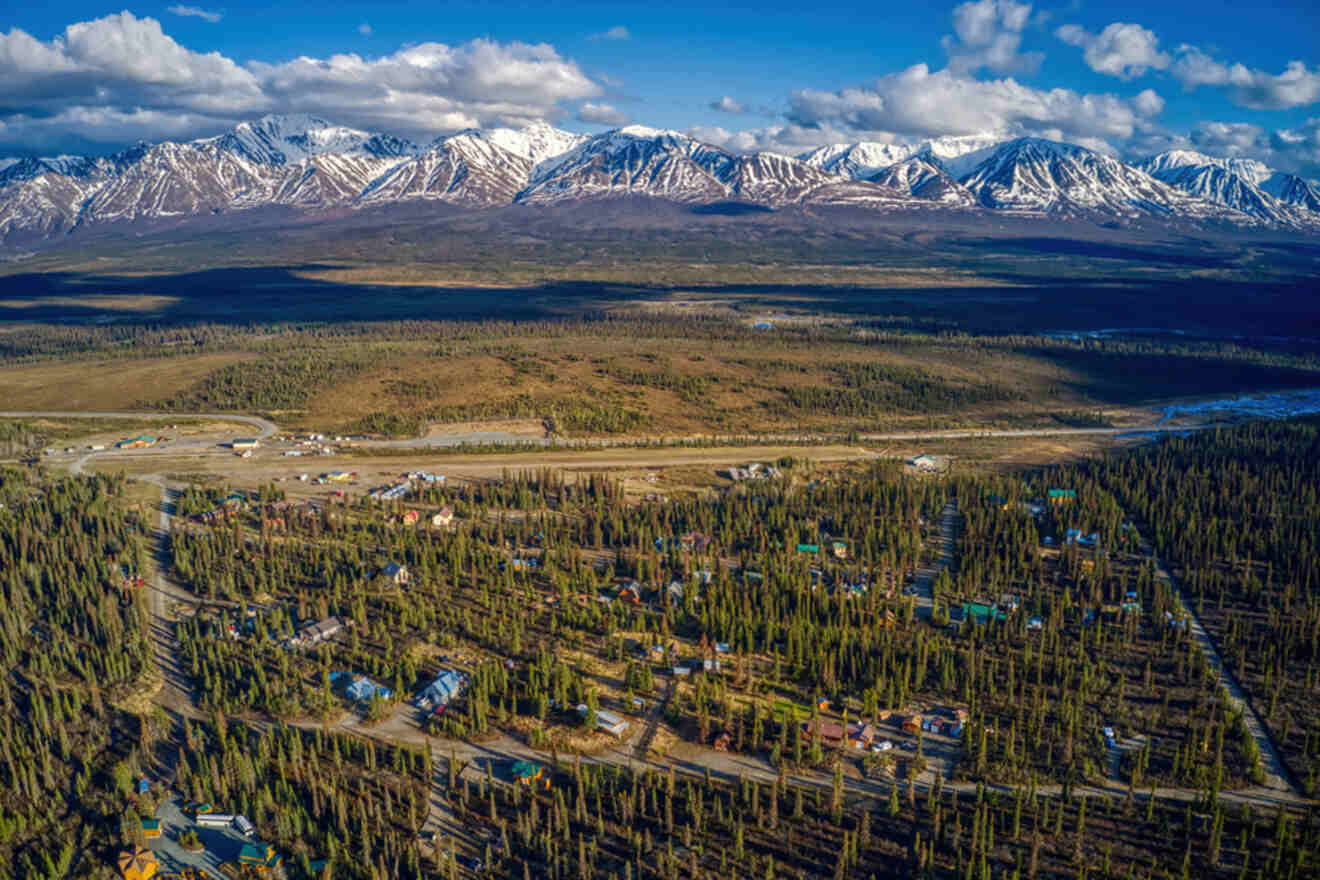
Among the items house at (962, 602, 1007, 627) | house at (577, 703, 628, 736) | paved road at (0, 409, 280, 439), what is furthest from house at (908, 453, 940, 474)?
paved road at (0, 409, 280, 439)

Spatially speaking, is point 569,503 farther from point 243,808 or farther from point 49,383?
point 49,383

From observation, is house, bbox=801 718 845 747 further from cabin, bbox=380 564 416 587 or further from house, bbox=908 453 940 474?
house, bbox=908 453 940 474

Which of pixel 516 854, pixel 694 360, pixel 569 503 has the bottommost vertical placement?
pixel 516 854

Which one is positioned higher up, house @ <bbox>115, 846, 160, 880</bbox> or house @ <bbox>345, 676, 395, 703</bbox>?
house @ <bbox>345, 676, 395, 703</bbox>

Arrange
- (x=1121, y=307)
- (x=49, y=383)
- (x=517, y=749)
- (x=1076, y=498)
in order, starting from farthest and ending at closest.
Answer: (x=1121, y=307)
(x=49, y=383)
(x=1076, y=498)
(x=517, y=749)

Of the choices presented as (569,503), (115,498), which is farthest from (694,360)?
(115,498)

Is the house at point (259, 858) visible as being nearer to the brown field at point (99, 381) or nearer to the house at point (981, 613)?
the house at point (981, 613)
